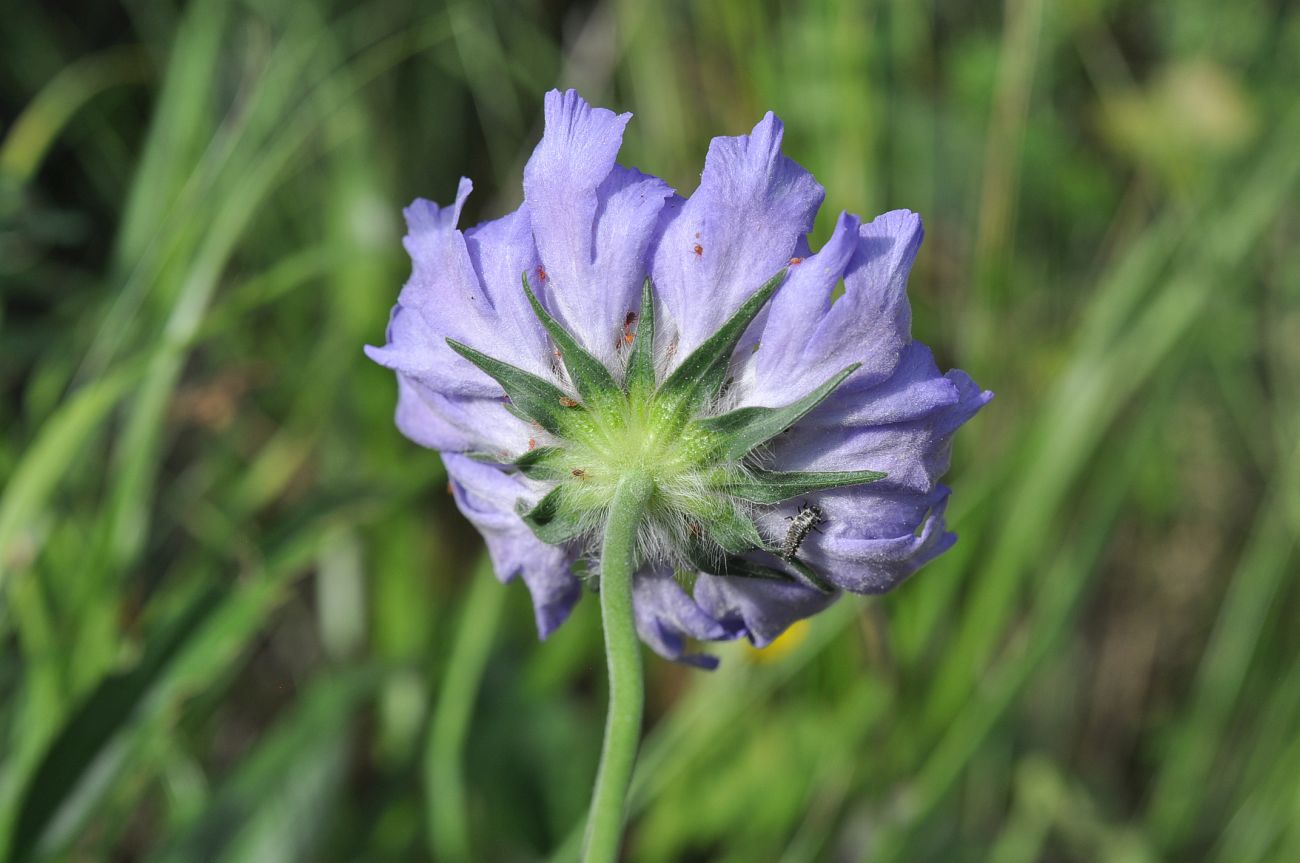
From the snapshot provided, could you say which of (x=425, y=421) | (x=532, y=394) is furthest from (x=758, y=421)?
(x=425, y=421)

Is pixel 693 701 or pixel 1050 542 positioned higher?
pixel 693 701

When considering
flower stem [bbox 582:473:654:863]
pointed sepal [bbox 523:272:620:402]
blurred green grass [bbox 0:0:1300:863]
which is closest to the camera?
flower stem [bbox 582:473:654:863]

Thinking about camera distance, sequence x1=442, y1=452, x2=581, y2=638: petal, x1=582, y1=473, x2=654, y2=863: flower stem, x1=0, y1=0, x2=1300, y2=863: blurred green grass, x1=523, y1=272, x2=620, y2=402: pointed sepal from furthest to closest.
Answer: x1=0, y1=0, x2=1300, y2=863: blurred green grass < x1=442, y1=452, x2=581, y2=638: petal < x1=523, y1=272, x2=620, y2=402: pointed sepal < x1=582, y1=473, x2=654, y2=863: flower stem

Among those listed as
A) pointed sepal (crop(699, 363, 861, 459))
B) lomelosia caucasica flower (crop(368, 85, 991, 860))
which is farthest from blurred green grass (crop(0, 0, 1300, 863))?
pointed sepal (crop(699, 363, 861, 459))

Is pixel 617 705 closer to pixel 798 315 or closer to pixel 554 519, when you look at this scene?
pixel 554 519

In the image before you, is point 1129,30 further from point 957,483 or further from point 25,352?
point 25,352

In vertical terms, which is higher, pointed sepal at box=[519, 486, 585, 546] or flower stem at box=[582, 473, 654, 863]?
pointed sepal at box=[519, 486, 585, 546]

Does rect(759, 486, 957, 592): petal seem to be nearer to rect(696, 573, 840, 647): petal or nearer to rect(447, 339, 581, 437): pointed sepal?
rect(696, 573, 840, 647): petal

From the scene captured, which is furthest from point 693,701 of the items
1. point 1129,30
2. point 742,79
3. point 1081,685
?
point 1129,30
